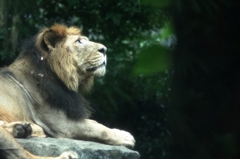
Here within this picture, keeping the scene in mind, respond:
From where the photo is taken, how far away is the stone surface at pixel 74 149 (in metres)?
4.30

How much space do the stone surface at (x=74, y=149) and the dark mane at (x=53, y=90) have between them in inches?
24.8

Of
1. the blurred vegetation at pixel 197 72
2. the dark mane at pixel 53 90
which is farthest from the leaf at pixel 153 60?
the dark mane at pixel 53 90

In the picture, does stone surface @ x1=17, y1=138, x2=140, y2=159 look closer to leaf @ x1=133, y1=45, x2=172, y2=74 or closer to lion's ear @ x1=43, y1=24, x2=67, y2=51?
lion's ear @ x1=43, y1=24, x2=67, y2=51

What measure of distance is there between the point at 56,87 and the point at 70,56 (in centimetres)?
39

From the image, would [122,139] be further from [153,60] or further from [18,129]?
[153,60]

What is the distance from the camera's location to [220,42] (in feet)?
2.38

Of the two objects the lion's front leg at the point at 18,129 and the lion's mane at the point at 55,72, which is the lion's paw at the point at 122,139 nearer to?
the lion's mane at the point at 55,72

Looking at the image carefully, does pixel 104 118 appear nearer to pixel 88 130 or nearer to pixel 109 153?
pixel 88 130

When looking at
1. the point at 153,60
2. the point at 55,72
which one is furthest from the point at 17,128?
the point at 153,60

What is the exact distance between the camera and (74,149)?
14.2 feet

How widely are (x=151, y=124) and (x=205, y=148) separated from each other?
8137mm

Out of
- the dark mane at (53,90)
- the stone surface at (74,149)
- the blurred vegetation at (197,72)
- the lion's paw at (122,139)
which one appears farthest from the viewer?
the dark mane at (53,90)

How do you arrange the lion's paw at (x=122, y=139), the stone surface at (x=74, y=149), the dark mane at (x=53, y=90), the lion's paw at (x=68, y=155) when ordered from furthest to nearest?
the dark mane at (x=53, y=90), the lion's paw at (x=122, y=139), the stone surface at (x=74, y=149), the lion's paw at (x=68, y=155)

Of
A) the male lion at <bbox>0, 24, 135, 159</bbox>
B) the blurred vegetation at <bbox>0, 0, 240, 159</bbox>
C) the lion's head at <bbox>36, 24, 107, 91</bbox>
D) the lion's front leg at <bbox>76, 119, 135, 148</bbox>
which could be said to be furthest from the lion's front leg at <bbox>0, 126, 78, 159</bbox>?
the blurred vegetation at <bbox>0, 0, 240, 159</bbox>
